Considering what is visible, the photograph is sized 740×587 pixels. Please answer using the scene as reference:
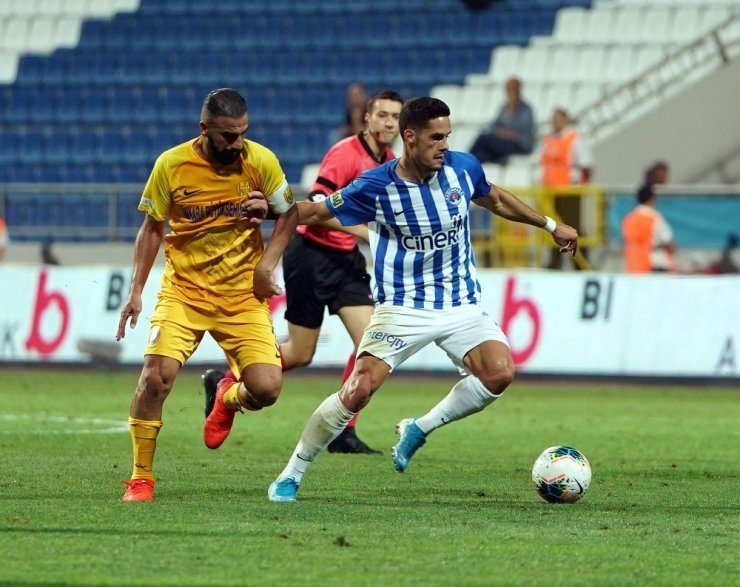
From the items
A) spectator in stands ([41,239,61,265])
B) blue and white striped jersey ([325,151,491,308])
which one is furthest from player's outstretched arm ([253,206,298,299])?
spectator in stands ([41,239,61,265])

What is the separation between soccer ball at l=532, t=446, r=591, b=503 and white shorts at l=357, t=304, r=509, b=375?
70 cm

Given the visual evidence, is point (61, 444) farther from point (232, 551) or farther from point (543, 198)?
point (543, 198)

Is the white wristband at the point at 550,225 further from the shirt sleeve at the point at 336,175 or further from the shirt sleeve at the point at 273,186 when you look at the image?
the shirt sleeve at the point at 336,175

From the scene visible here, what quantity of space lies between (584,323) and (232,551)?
11.0 meters

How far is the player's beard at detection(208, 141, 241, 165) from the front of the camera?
762cm

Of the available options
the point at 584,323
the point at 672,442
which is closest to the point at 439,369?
the point at 584,323

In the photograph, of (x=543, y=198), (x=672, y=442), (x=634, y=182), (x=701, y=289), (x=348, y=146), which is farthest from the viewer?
(x=634, y=182)

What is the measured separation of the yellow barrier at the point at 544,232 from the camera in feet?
61.1

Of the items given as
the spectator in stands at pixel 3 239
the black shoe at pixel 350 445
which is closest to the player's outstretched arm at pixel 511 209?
the black shoe at pixel 350 445

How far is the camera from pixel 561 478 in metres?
7.62

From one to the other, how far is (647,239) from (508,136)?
11.5 feet

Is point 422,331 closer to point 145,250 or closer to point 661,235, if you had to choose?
point 145,250

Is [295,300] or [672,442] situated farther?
[672,442]

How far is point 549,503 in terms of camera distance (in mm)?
7684
